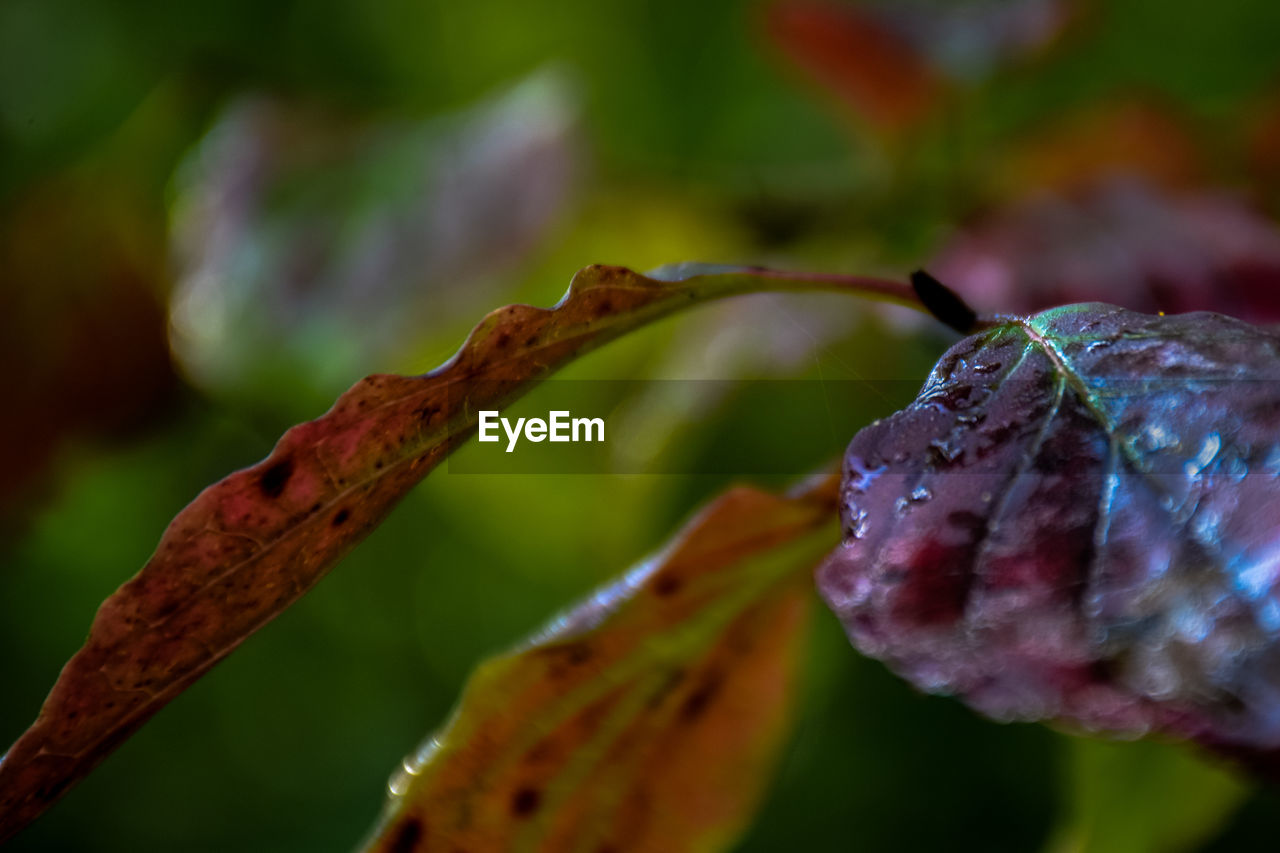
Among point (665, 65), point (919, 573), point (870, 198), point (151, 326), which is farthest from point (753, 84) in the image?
point (919, 573)

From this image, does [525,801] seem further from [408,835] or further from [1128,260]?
[1128,260]

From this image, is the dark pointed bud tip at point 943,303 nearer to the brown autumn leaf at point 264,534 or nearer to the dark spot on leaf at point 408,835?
the brown autumn leaf at point 264,534

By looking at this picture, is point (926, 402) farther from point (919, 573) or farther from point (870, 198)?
point (870, 198)

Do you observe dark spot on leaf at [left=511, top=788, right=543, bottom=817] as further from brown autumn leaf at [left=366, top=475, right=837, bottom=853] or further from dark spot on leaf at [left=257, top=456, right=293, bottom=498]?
dark spot on leaf at [left=257, top=456, right=293, bottom=498]

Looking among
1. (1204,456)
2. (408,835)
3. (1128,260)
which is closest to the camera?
(1204,456)

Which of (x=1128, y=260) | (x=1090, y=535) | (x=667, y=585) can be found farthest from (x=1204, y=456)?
(x=1128, y=260)

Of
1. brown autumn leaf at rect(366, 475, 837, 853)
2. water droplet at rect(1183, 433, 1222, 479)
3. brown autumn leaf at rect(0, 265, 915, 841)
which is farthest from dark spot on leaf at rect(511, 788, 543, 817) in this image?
water droplet at rect(1183, 433, 1222, 479)

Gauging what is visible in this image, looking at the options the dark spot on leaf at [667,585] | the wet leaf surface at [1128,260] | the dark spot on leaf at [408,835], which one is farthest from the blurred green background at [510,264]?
the dark spot on leaf at [408,835]

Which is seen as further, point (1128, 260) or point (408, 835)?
point (1128, 260)
